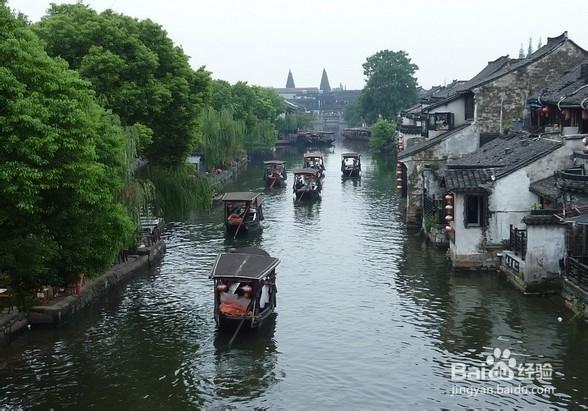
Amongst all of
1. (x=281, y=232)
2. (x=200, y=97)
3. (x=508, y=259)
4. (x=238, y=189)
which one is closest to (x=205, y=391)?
(x=508, y=259)

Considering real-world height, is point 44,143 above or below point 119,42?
below

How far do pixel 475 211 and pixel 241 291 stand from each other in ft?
44.7

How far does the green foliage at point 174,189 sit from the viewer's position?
41906 millimetres

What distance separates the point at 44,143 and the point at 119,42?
17291mm

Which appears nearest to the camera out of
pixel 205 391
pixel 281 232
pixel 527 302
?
pixel 205 391

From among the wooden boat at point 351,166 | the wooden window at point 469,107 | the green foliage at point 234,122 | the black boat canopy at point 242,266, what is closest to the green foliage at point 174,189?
the black boat canopy at point 242,266

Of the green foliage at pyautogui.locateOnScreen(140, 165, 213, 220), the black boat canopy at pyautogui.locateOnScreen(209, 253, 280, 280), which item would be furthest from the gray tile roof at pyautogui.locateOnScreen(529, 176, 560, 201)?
the green foliage at pyautogui.locateOnScreen(140, 165, 213, 220)

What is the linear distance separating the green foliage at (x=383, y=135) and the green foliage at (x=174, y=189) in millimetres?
A: 71554

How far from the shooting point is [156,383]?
24.1 meters

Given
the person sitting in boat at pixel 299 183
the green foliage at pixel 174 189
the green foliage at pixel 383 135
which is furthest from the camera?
the green foliage at pixel 383 135

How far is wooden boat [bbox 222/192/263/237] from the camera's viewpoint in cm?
4900

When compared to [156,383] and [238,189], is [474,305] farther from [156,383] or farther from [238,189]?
[238,189]

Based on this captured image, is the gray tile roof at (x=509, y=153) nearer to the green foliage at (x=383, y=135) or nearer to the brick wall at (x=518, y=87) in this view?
the brick wall at (x=518, y=87)

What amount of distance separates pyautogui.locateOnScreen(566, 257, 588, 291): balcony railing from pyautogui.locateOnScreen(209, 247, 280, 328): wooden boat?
1159 cm
